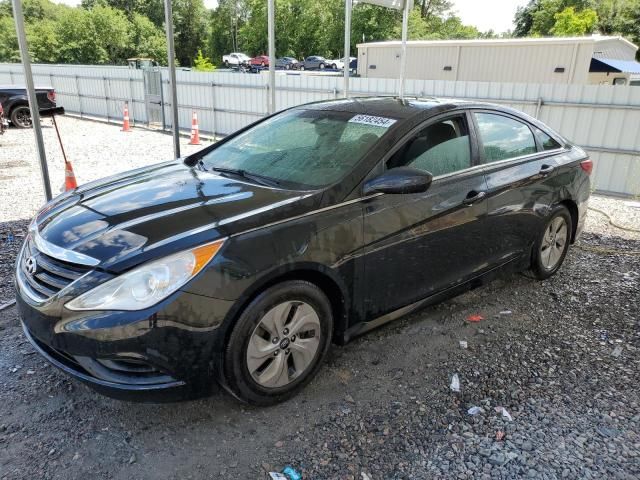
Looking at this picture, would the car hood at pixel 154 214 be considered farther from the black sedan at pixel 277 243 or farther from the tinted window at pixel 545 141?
the tinted window at pixel 545 141

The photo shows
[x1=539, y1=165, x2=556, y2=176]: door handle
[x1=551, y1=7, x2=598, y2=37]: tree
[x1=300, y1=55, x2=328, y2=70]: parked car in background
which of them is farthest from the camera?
[x1=300, y1=55, x2=328, y2=70]: parked car in background

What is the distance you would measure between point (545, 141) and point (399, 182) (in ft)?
7.20

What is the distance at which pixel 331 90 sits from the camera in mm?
11531

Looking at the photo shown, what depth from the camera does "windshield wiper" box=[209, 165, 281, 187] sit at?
3135 mm

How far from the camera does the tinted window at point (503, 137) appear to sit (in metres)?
Result: 3.80

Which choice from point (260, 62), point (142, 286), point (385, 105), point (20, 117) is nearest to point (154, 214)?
point (142, 286)

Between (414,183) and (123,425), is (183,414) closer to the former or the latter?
(123,425)

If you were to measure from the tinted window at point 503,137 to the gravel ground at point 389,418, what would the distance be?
131 cm

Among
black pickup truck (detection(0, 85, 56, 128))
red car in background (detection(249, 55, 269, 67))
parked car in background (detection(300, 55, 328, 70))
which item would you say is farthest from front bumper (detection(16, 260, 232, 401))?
red car in background (detection(249, 55, 269, 67))

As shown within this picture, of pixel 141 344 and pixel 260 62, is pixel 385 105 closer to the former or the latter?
pixel 141 344

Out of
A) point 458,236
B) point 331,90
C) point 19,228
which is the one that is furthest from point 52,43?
point 458,236

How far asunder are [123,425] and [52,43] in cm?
4988

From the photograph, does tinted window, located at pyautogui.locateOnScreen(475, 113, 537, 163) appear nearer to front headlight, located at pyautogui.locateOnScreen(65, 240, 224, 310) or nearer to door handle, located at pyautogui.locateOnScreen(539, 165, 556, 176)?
door handle, located at pyautogui.locateOnScreen(539, 165, 556, 176)

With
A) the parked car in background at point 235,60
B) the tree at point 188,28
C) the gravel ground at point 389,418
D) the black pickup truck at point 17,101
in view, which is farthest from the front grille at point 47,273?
the tree at point 188,28
